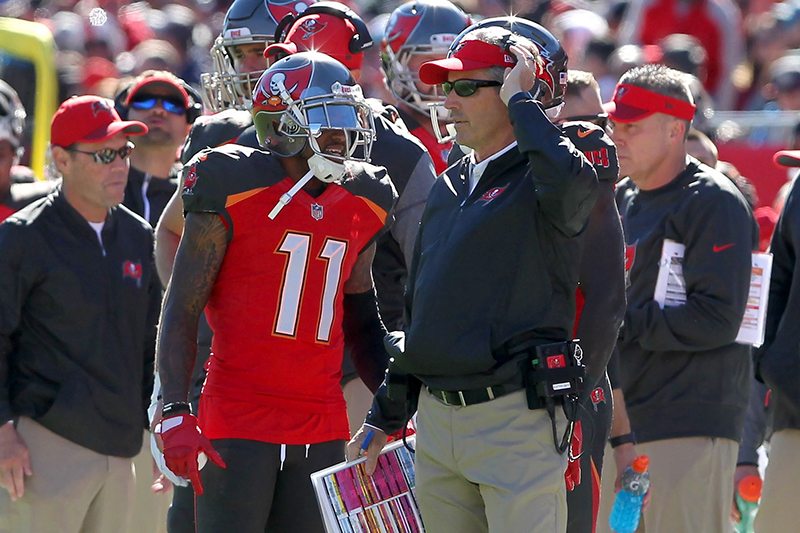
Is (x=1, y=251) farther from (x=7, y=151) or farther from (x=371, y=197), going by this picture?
(x=371, y=197)

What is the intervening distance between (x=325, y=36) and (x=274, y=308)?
162cm

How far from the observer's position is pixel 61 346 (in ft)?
19.3

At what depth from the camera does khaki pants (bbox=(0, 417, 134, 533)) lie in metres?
5.85

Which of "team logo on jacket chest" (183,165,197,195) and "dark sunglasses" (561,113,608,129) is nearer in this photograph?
"team logo on jacket chest" (183,165,197,195)

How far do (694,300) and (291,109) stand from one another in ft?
6.77

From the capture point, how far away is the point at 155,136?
7305 millimetres

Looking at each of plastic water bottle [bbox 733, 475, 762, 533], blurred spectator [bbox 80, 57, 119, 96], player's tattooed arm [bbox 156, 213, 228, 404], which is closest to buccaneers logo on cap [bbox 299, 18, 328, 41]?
player's tattooed arm [bbox 156, 213, 228, 404]

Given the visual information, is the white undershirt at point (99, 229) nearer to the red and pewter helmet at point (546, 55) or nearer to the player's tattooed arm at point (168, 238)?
the player's tattooed arm at point (168, 238)

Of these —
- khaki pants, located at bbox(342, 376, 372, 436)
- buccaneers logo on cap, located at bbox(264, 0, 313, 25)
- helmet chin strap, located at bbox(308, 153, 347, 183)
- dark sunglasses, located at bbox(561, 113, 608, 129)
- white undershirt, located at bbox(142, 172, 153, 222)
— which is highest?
buccaneers logo on cap, located at bbox(264, 0, 313, 25)

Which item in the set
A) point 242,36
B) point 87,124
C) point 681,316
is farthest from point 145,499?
point 681,316

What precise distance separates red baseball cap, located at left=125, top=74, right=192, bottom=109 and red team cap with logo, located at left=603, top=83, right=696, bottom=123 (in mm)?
2261

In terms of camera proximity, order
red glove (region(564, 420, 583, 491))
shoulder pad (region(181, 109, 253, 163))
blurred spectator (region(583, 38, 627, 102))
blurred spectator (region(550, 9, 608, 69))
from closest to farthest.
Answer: red glove (region(564, 420, 583, 491)) < shoulder pad (region(181, 109, 253, 163)) < blurred spectator (region(583, 38, 627, 102)) < blurred spectator (region(550, 9, 608, 69))

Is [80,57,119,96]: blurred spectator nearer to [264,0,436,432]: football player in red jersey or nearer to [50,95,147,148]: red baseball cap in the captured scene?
[50,95,147,148]: red baseball cap

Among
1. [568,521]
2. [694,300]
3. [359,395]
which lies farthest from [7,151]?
[568,521]
